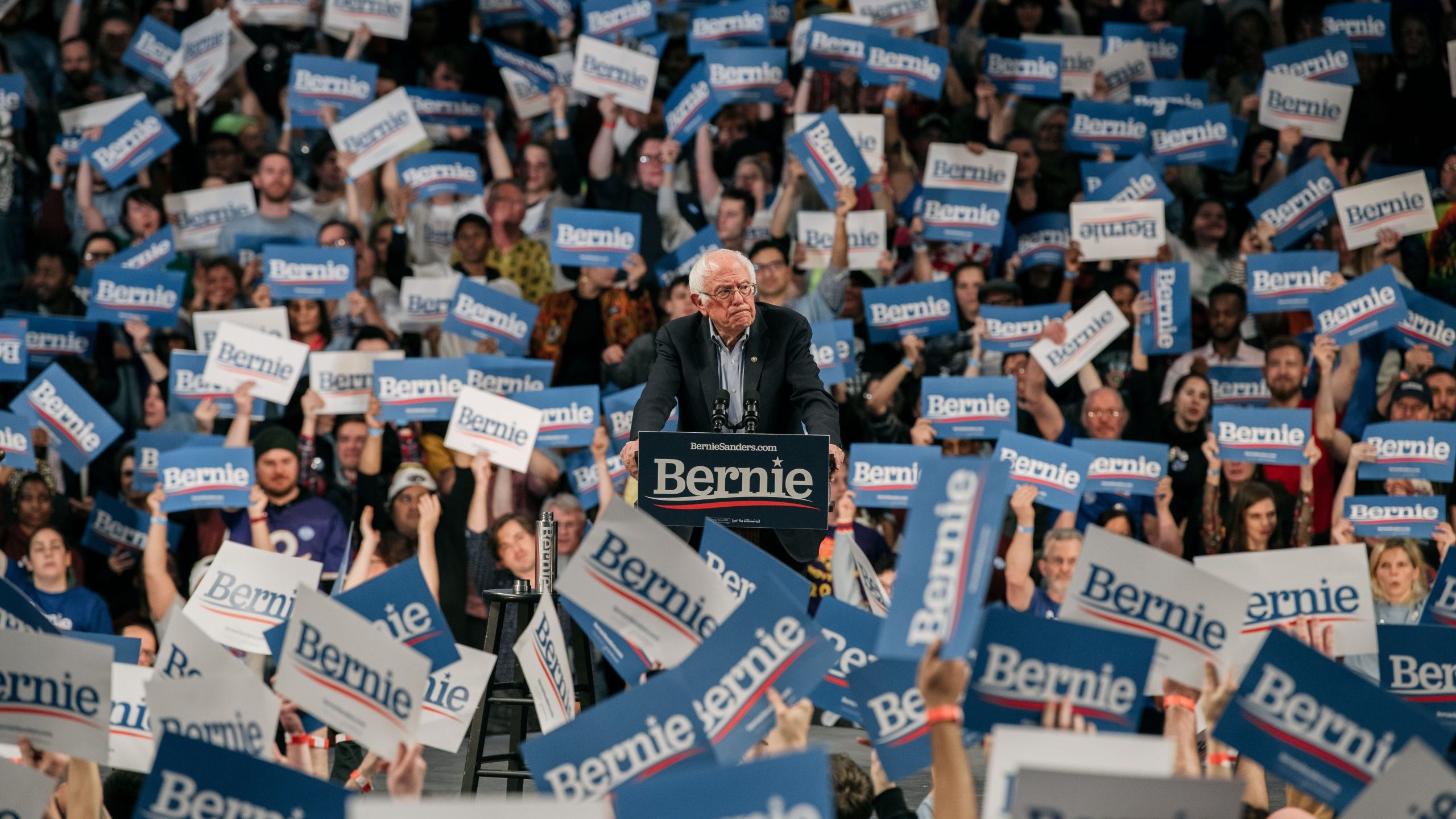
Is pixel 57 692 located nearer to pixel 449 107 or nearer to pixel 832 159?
pixel 832 159

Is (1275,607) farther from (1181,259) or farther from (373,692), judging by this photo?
(1181,259)

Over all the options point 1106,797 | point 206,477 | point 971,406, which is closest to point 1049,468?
point 971,406

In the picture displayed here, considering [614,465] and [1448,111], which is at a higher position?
[1448,111]

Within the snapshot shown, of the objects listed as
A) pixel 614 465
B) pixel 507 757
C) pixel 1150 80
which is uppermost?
pixel 1150 80

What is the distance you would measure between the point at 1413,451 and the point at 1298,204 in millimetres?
1896

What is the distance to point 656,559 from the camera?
3.31m

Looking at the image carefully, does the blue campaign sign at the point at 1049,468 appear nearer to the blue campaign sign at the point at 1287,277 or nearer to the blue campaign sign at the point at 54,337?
the blue campaign sign at the point at 1287,277

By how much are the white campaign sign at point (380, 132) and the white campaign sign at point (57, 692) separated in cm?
617

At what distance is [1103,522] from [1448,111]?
4.24m

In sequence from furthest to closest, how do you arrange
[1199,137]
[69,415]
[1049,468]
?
[1199,137]
[69,415]
[1049,468]

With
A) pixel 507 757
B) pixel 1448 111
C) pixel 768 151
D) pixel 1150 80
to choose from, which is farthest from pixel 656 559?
pixel 1448 111

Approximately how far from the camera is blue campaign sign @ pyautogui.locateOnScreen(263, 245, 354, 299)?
8.54 meters

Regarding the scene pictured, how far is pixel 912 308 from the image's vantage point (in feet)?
27.8

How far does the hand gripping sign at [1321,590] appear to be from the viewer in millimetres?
3971
